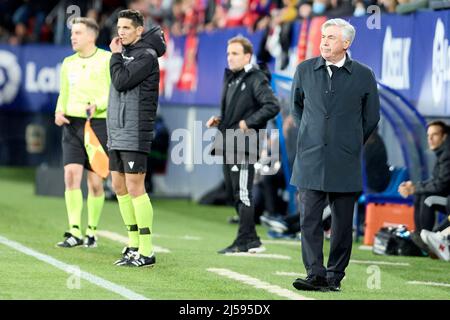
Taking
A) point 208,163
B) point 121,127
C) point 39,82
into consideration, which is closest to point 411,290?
point 121,127

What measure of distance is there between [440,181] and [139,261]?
12.6ft

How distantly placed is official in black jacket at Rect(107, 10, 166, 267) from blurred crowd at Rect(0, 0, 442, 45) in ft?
15.6

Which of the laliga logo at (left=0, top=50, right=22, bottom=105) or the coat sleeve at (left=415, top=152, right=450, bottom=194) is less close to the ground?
the laliga logo at (left=0, top=50, right=22, bottom=105)

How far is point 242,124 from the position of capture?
40.3ft

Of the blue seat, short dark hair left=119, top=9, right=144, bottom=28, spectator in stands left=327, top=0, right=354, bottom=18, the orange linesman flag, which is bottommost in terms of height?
the blue seat

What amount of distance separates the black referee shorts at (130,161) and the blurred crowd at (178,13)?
16.4 ft

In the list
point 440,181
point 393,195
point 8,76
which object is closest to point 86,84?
point 440,181

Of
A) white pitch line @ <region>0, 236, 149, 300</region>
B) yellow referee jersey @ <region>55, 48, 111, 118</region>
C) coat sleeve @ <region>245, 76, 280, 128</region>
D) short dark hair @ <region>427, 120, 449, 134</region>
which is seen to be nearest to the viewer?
white pitch line @ <region>0, 236, 149, 300</region>

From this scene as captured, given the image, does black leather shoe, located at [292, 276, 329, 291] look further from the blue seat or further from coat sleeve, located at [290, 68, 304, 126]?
the blue seat

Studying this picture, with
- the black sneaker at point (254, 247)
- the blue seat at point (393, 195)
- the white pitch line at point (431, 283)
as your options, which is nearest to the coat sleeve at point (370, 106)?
the white pitch line at point (431, 283)

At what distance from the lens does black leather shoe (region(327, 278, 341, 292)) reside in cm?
974

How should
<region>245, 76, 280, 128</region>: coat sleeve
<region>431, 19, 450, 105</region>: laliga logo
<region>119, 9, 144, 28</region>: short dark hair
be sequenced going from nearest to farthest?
<region>119, 9, 144, 28</region>: short dark hair < <region>245, 76, 280, 128</region>: coat sleeve < <region>431, 19, 450, 105</region>: laliga logo

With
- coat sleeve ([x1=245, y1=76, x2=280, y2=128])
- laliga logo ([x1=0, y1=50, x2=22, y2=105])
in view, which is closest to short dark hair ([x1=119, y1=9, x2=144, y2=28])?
coat sleeve ([x1=245, y1=76, x2=280, y2=128])

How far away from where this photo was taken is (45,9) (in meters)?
28.7
